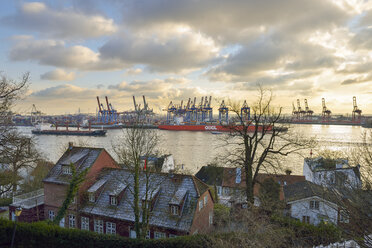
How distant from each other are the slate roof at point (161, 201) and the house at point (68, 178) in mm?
1217

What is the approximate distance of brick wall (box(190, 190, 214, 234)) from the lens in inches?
501

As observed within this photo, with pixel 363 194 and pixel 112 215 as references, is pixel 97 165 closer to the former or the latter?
pixel 112 215

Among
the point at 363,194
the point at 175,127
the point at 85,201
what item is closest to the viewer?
the point at 363,194

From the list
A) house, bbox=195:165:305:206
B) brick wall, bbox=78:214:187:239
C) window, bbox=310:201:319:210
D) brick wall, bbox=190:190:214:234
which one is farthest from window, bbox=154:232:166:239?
window, bbox=310:201:319:210

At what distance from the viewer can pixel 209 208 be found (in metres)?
15.1

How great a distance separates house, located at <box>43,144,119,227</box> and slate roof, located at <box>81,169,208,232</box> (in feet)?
3.99

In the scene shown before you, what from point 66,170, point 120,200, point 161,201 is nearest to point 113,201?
point 120,200

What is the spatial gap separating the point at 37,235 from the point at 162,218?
6105 millimetres

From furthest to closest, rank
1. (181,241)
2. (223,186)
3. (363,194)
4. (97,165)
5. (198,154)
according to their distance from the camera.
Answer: (198,154) < (223,186) < (97,165) < (181,241) < (363,194)

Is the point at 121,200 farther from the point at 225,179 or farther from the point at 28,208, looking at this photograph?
the point at 225,179

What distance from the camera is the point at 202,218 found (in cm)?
1387

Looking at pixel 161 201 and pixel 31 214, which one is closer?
pixel 161 201

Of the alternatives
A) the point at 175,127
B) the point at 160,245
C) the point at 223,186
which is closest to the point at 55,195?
the point at 160,245

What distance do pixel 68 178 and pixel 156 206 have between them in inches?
276
